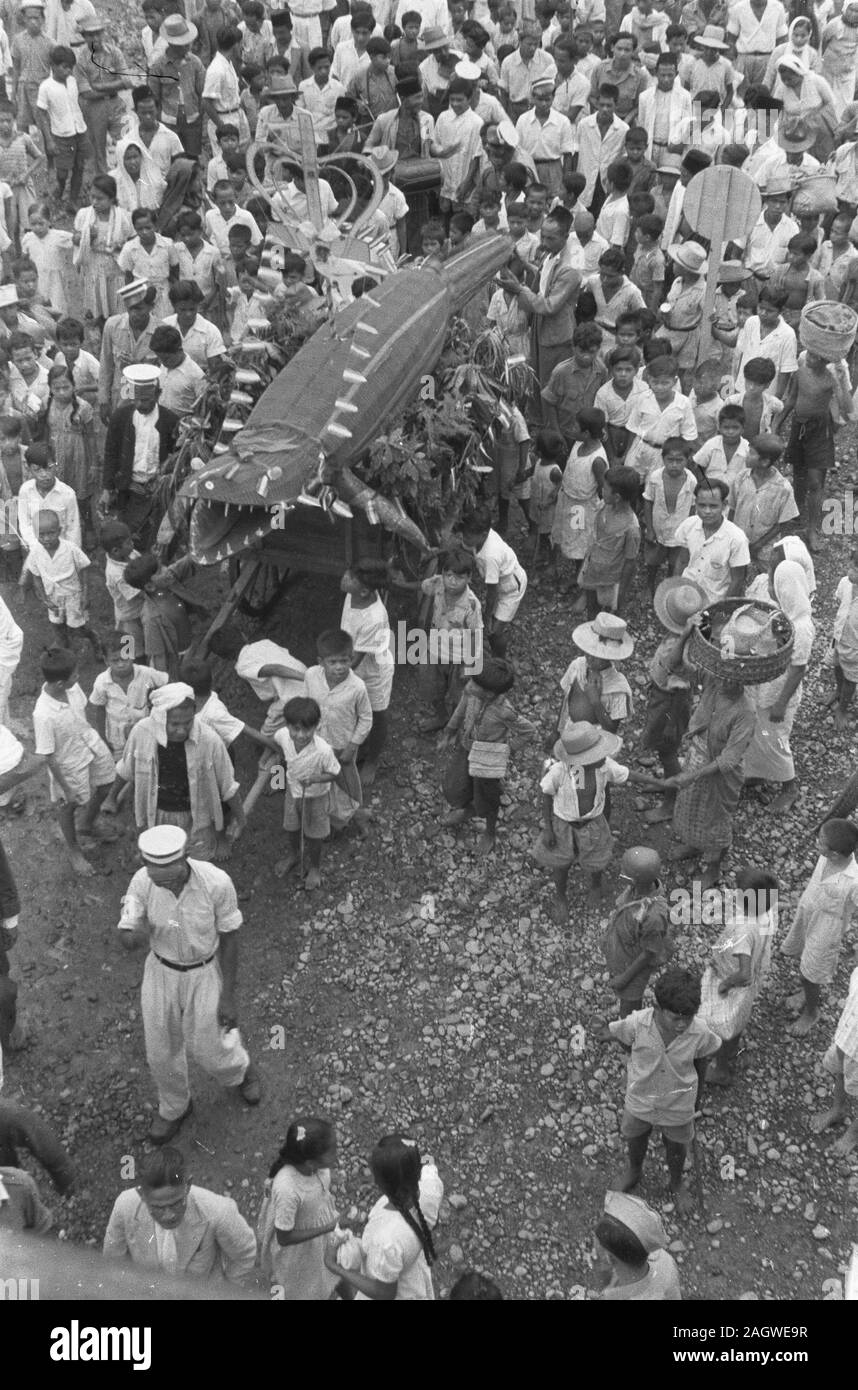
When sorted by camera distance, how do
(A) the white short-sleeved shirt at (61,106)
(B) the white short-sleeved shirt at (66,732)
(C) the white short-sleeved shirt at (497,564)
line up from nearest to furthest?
(B) the white short-sleeved shirt at (66,732) < (C) the white short-sleeved shirt at (497,564) < (A) the white short-sleeved shirt at (61,106)

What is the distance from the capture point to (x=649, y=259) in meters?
11.8

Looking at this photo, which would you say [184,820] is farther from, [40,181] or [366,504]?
[40,181]

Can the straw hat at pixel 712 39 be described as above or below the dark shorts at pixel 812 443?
above

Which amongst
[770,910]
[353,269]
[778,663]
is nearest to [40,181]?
[353,269]

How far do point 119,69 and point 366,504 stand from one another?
8.52 m

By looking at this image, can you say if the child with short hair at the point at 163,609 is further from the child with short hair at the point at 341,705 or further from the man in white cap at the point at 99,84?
Result: the man in white cap at the point at 99,84

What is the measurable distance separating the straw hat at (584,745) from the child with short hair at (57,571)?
3.39 metres

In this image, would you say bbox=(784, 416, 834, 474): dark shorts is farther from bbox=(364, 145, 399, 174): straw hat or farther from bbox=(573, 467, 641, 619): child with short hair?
bbox=(364, 145, 399, 174): straw hat

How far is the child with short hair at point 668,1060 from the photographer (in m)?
5.81

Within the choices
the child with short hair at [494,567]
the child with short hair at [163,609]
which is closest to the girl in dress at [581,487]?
the child with short hair at [494,567]

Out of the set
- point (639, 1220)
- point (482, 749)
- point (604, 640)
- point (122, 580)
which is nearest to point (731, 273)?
point (604, 640)

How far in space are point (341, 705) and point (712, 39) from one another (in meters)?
9.85

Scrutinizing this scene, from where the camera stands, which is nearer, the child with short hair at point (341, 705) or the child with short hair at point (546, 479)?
the child with short hair at point (341, 705)

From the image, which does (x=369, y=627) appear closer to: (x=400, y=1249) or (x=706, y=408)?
(x=706, y=408)
